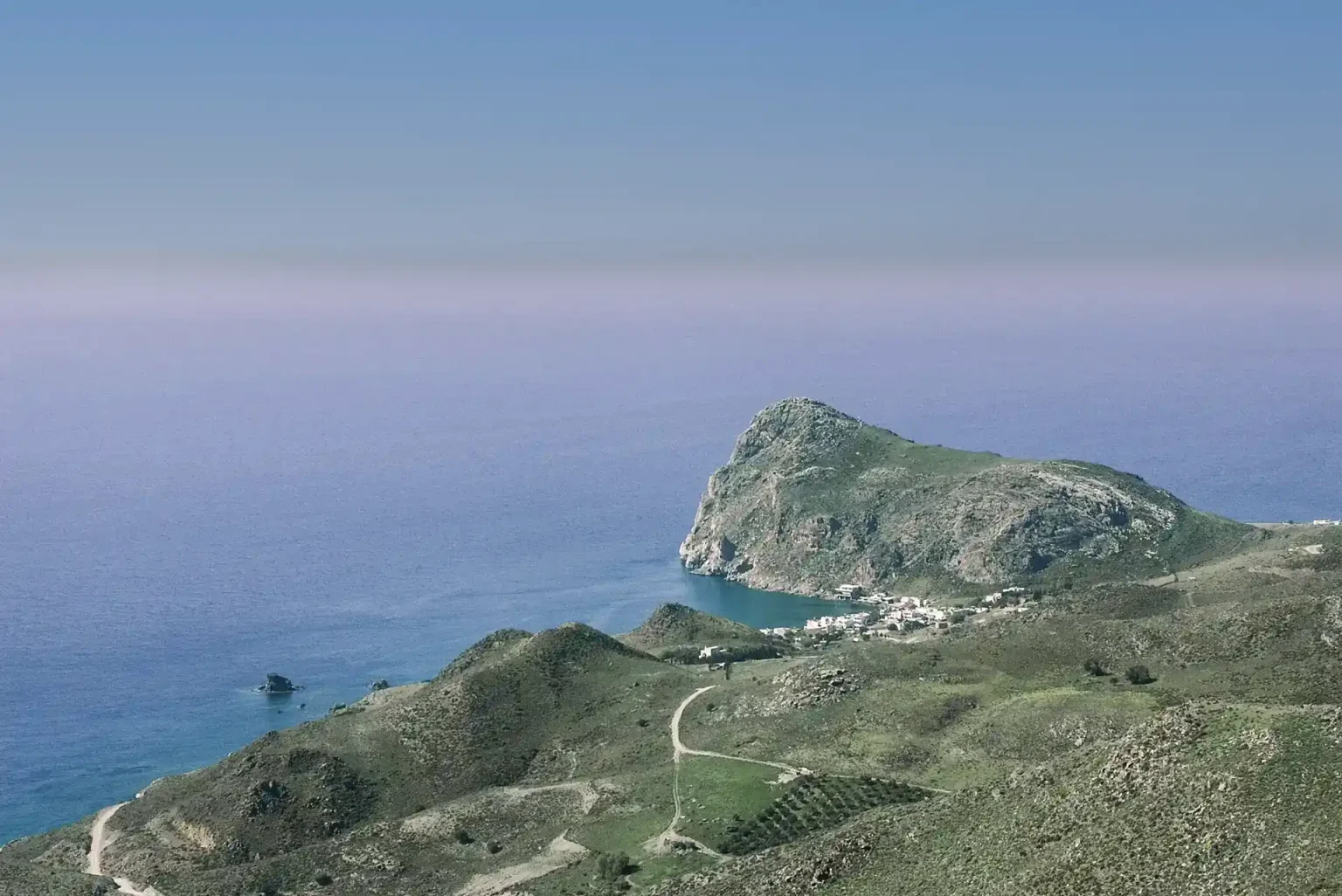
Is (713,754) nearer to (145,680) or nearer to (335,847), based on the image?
(335,847)

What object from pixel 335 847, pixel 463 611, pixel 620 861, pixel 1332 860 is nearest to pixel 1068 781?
pixel 1332 860

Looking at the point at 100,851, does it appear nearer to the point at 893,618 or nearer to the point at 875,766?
the point at 875,766

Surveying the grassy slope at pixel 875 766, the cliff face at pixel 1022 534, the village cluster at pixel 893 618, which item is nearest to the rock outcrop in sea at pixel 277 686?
the grassy slope at pixel 875 766

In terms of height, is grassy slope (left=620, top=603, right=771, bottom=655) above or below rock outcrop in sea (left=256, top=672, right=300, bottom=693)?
above

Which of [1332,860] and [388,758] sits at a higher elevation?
[1332,860]

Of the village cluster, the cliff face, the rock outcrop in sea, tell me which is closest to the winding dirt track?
the rock outcrop in sea

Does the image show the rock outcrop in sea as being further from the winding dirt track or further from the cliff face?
the cliff face

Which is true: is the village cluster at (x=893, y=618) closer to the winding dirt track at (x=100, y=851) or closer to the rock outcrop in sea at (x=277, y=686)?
the rock outcrop in sea at (x=277, y=686)

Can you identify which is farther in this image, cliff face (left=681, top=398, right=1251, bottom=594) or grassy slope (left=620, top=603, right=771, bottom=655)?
cliff face (left=681, top=398, right=1251, bottom=594)
